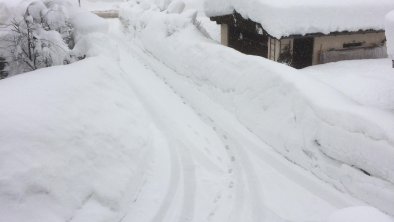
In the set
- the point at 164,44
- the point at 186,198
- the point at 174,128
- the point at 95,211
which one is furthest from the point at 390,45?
the point at 164,44

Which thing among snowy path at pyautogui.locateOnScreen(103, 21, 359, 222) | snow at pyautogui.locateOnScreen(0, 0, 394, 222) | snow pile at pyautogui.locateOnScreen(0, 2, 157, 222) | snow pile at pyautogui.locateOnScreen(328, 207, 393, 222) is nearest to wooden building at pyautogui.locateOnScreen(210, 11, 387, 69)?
snow at pyautogui.locateOnScreen(0, 0, 394, 222)

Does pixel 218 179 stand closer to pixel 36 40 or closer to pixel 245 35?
pixel 36 40

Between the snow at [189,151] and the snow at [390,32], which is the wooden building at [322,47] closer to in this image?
the snow at [189,151]

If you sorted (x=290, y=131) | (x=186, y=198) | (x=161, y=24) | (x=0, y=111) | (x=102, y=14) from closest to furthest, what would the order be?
(x=0, y=111) < (x=186, y=198) < (x=290, y=131) < (x=161, y=24) < (x=102, y=14)

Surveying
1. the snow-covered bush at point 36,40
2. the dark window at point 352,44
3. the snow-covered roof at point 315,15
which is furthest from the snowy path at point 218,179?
the dark window at point 352,44

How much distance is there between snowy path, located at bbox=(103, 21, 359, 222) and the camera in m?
6.75

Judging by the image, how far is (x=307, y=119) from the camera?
8695mm

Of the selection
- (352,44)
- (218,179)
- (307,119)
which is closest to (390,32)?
(307,119)

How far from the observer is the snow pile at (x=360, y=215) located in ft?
13.5

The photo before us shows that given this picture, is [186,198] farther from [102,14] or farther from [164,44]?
[102,14]

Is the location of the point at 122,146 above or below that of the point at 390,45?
below

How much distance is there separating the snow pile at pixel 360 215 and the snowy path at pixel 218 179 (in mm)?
2282

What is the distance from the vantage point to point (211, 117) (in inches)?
446

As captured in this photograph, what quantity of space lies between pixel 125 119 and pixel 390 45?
20.2 ft
